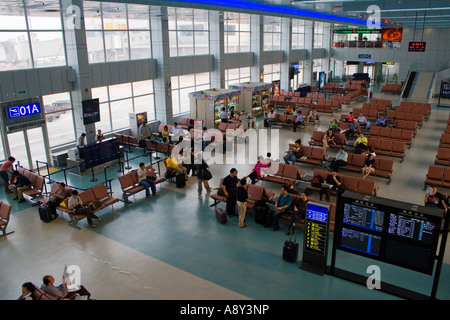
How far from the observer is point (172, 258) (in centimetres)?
912

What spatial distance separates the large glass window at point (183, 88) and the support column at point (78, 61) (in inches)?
307

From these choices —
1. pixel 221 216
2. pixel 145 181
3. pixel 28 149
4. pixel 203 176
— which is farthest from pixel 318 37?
pixel 221 216

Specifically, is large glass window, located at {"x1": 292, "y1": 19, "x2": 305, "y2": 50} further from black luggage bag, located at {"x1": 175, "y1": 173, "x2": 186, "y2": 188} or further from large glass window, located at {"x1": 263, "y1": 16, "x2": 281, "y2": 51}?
black luggage bag, located at {"x1": 175, "y1": 173, "x2": 186, "y2": 188}

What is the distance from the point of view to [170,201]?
12531 mm

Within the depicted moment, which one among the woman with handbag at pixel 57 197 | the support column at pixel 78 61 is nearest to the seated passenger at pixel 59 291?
the woman with handbag at pixel 57 197

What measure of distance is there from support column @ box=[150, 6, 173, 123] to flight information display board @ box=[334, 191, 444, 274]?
16140 mm

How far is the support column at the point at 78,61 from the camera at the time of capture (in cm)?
1614


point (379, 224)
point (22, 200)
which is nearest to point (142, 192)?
point (22, 200)

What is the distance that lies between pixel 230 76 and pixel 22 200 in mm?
20761

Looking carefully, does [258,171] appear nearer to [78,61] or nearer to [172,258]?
[172,258]

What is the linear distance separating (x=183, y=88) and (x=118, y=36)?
616 cm

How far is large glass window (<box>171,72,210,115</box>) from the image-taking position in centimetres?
2469

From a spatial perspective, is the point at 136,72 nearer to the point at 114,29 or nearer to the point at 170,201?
the point at 114,29
